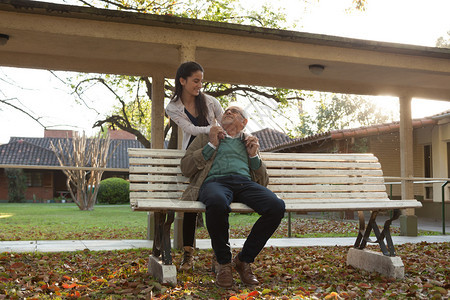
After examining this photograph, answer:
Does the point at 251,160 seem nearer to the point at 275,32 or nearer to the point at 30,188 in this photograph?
the point at 275,32

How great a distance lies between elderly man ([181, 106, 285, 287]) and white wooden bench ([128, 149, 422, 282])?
0.14m

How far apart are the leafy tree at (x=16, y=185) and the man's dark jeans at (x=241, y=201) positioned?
28575 mm

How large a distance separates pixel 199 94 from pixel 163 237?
141 cm

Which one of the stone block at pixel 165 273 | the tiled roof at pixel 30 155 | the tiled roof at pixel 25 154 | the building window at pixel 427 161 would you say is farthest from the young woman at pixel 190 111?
the tiled roof at pixel 25 154

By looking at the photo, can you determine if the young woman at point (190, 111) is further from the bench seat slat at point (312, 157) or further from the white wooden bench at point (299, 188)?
the bench seat slat at point (312, 157)

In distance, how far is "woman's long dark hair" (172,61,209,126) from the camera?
4590mm

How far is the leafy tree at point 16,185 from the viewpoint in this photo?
30.0m

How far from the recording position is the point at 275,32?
652cm

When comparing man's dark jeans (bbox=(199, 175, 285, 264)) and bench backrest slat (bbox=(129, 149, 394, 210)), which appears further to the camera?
bench backrest slat (bbox=(129, 149, 394, 210))

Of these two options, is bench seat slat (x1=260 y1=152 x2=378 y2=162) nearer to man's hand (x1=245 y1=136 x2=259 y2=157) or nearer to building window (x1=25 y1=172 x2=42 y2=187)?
man's hand (x1=245 y1=136 x2=259 y2=157)

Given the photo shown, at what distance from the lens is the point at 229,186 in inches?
165

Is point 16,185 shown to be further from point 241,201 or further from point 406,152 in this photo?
point 241,201

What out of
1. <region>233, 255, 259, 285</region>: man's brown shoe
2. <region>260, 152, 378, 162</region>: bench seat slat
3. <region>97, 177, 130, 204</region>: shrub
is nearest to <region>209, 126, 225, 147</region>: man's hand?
<region>260, 152, 378, 162</region>: bench seat slat

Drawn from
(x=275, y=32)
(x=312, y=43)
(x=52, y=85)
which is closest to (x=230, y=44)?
(x=275, y=32)
